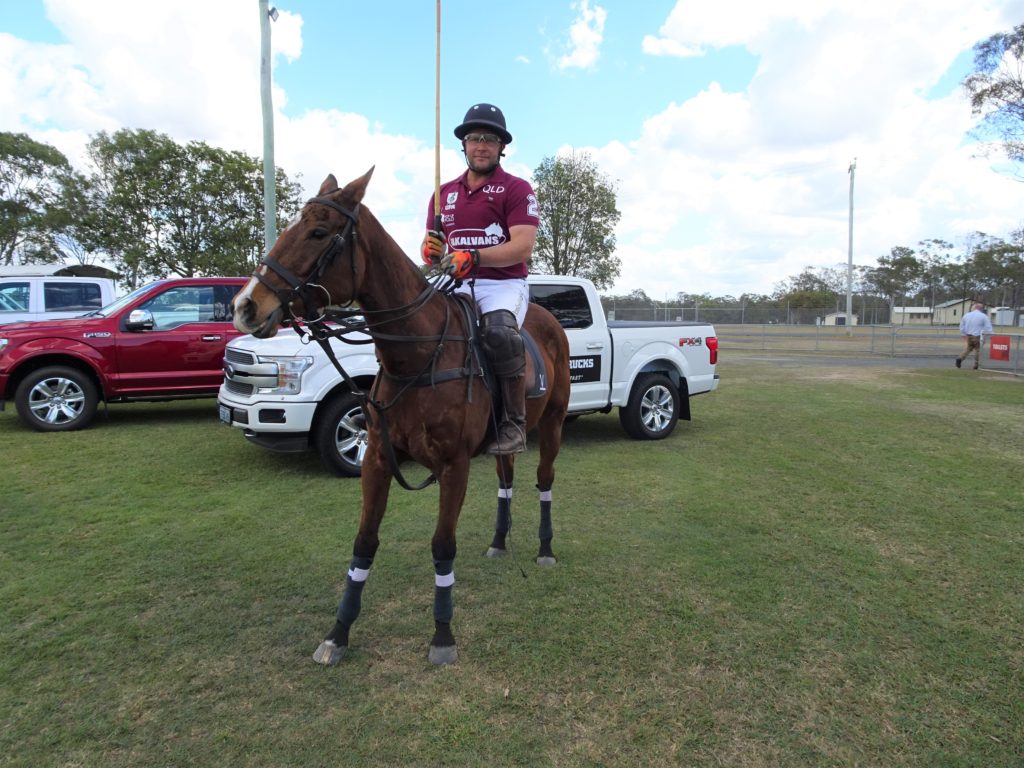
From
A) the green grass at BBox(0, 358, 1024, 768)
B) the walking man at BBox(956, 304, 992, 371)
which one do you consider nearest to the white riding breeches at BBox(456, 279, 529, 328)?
the green grass at BBox(0, 358, 1024, 768)

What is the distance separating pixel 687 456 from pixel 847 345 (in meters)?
25.3

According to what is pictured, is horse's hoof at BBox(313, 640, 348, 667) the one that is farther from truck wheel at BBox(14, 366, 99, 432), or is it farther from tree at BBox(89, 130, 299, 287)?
tree at BBox(89, 130, 299, 287)

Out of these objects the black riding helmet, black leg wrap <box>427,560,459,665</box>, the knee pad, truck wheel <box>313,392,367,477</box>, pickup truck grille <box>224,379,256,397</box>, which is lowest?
black leg wrap <box>427,560,459,665</box>

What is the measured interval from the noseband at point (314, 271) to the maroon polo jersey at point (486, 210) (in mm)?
920

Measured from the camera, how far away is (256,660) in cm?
305

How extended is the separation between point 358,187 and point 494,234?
99cm

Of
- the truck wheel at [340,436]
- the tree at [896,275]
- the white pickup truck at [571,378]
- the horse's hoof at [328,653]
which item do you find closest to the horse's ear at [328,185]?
the horse's hoof at [328,653]

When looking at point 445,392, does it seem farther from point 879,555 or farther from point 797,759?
point 879,555

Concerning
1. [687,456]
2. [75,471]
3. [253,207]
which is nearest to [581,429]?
[687,456]

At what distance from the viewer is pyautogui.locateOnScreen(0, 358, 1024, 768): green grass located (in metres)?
2.53

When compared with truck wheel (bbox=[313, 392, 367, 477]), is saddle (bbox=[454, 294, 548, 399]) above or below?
above

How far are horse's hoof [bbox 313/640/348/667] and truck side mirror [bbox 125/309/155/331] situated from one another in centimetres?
691

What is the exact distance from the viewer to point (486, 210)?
134 inches

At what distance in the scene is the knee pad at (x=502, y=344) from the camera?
3.27 m
